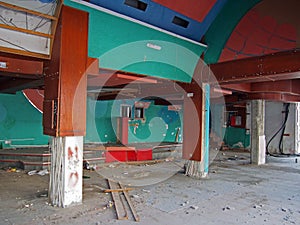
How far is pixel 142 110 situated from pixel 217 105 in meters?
5.23

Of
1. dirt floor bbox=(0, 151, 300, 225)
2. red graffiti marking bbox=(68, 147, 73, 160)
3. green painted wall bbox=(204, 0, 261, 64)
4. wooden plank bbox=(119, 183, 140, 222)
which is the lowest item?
dirt floor bbox=(0, 151, 300, 225)

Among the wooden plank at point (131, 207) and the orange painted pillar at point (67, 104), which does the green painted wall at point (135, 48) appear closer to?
the orange painted pillar at point (67, 104)

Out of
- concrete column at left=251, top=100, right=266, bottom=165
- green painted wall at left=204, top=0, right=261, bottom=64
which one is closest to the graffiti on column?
green painted wall at left=204, top=0, right=261, bottom=64

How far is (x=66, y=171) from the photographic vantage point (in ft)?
14.4

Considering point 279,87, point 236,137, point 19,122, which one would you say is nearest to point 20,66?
point 19,122

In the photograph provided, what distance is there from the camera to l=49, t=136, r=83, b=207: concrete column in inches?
172

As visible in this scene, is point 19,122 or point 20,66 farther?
point 19,122

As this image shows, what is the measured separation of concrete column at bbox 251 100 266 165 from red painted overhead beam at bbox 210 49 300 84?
153 inches

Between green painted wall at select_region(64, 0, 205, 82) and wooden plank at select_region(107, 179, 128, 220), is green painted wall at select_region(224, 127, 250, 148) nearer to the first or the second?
green painted wall at select_region(64, 0, 205, 82)

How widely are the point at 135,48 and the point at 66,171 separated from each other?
267 centimetres

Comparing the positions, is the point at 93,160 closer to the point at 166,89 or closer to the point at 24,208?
the point at 166,89

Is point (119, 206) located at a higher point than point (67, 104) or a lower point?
lower

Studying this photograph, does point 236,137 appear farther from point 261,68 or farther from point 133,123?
point 261,68

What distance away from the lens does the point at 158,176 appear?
279 inches
